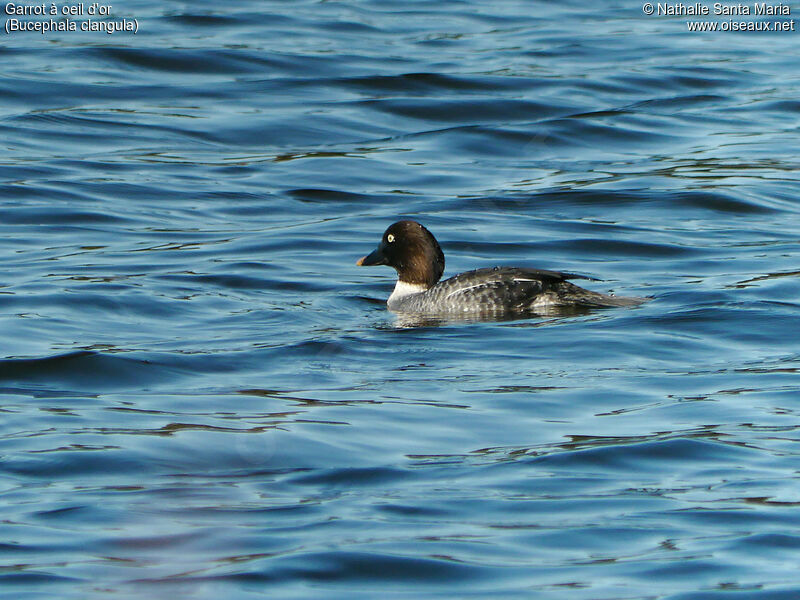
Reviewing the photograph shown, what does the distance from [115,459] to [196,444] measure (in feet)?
1.39

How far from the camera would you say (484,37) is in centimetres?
2373

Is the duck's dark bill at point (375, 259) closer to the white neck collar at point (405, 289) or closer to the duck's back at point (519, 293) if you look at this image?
the white neck collar at point (405, 289)

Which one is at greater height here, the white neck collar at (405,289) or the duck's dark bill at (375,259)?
the duck's dark bill at (375,259)

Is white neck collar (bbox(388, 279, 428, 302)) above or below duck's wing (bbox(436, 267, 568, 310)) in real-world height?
below

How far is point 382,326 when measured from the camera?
35.5 feet

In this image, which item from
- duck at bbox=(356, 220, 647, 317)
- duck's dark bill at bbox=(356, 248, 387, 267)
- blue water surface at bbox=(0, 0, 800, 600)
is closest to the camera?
blue water surface at bbox=(0, 0, 800, 600)

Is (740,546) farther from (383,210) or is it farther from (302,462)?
(383,210)

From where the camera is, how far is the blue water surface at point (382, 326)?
5840 millimetres

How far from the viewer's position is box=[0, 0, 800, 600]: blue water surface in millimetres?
5840

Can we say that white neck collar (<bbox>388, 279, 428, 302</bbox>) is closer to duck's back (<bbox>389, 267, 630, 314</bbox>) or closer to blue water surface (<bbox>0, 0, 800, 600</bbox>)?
blue water surface (<bbox>0, 0, 800, 600</bbox>)

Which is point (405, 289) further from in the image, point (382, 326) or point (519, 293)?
point (519, 293)

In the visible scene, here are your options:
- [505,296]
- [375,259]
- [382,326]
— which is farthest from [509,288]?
[375,259]

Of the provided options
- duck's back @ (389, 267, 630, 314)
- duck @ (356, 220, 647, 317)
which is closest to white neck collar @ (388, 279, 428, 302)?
duck @ (356, 220, 647, 317)

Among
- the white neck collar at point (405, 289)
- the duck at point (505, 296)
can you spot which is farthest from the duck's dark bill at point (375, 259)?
the duck at point (505, 296)
